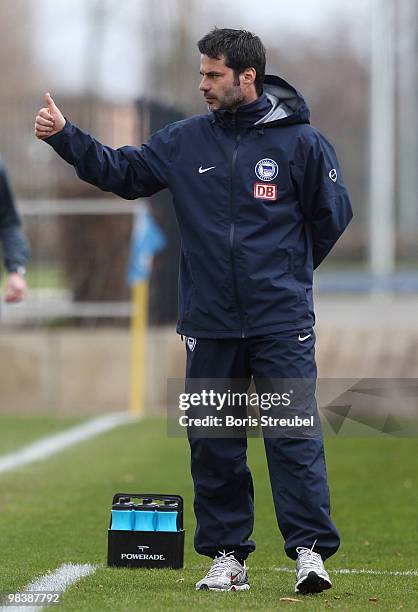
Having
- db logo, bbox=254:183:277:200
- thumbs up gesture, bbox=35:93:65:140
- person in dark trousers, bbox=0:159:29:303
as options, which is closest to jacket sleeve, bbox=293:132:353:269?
db logo, bbox=254:183:277:200

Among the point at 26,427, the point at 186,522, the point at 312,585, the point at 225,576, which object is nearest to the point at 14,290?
the point at 186,522

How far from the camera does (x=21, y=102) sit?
15.2m

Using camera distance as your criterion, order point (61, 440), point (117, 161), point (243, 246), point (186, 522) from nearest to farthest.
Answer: point (243, 246) → point (117, 161) → point (186, 522) → point (61, 440)

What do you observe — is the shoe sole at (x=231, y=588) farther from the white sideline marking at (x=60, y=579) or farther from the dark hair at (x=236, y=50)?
the dark hair at (x=236, y=50)

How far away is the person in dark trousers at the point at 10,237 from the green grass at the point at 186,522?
4.41 feet

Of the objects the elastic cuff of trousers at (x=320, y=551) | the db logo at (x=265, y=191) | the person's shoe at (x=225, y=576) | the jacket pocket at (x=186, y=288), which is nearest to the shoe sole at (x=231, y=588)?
the person's shoe at (x=225, y=576)

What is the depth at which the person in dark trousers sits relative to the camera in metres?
8.27

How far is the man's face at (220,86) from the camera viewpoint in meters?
5.36

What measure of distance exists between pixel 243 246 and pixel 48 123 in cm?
89

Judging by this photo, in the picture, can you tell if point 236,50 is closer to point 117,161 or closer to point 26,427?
point 117,161

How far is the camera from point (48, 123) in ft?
17.6

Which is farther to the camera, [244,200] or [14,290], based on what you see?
[14,290]

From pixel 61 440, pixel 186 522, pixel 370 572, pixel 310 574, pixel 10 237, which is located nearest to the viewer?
pixel 310 574

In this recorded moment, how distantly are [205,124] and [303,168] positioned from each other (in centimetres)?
43
